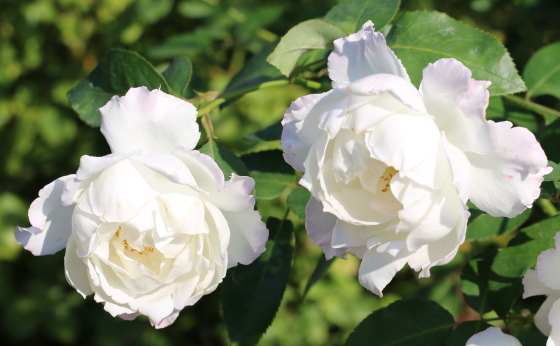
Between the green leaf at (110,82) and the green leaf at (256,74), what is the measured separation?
18 centimetres

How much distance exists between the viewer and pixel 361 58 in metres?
0.77

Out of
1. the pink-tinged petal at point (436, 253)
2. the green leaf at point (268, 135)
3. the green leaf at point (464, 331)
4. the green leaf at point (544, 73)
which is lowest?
the green leaf at point (464, 331)

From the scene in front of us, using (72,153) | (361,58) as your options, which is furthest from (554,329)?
(72,153)

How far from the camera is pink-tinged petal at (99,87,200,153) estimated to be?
0.80 meters

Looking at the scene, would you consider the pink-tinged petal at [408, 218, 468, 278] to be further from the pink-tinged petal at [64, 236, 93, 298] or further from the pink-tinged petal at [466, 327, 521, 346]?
the pink-tinged petal at [64, 236, 93, 298]

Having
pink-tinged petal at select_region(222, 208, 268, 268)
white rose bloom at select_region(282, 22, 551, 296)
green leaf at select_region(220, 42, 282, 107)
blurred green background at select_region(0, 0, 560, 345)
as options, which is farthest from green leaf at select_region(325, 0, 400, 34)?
blurred green background at select_region(0, 0, 560, 345)

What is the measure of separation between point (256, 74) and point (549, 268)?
0.61 meters

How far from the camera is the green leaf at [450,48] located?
0.86 m

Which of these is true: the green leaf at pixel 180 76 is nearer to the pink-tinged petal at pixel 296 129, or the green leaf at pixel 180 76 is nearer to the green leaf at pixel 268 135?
the green leaf at pixel 268 135

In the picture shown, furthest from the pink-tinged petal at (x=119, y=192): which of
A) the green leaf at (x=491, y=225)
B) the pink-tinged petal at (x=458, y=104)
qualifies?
the green leaf at (x=491, y=225)

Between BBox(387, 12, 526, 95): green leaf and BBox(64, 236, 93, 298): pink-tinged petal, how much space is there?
0.48 m

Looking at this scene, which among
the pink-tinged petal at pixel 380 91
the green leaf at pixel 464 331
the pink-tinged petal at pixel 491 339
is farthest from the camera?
the green leaf at pixel 464 331

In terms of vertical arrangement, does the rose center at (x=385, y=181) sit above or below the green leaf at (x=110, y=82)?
above

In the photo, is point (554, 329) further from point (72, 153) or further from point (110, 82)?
point (72, 153)
